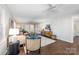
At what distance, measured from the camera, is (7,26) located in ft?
5.58

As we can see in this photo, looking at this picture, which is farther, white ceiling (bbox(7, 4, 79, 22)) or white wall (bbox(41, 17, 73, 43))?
white wall (bbox(41, 17, 73, 43))

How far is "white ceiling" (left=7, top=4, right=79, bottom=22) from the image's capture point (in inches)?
65.6

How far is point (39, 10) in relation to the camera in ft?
5.76

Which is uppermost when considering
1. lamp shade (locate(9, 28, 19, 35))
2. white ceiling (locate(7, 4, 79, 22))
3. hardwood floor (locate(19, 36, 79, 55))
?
white ceiling (locate(7, 4, 79, 22))

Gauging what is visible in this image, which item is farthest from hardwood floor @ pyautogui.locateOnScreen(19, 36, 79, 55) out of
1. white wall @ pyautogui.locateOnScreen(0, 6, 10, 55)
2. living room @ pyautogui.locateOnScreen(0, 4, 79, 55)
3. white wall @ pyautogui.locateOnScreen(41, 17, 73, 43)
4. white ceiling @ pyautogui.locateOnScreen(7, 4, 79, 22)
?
white ceiling @ pyautogui.locateOnScreen(7, 4, 79, 22)

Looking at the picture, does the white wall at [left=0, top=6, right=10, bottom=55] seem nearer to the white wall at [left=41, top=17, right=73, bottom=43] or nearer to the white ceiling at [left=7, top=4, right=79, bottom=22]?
the white ceiling at [left=7, top=4, right=79, bottom=22]

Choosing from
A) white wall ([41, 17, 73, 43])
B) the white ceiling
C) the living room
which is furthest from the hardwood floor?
the white ceiling

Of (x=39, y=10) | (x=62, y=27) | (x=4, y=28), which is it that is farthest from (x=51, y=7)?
(x=4, y=28)

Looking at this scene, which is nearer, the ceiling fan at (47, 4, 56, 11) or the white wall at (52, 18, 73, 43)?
the ceiling fan at (47, 4, 56, 11)

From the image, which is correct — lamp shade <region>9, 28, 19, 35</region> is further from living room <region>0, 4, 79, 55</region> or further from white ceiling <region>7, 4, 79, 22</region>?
white ceiling <region>7, 4, 79, 22</region>

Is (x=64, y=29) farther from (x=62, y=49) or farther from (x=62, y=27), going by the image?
(x=62, y=49)

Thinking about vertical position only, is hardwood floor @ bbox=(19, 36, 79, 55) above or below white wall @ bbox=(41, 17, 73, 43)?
below
